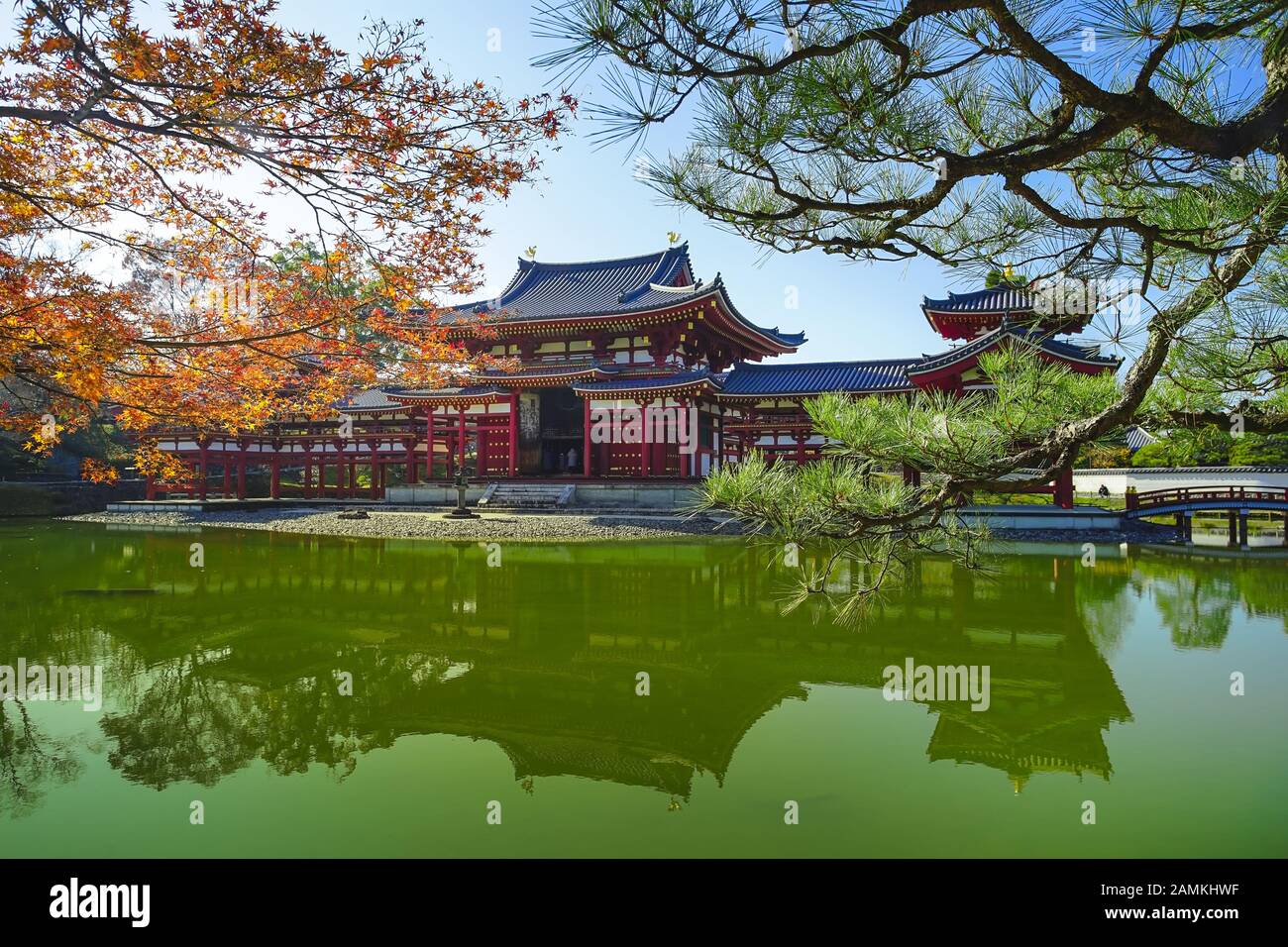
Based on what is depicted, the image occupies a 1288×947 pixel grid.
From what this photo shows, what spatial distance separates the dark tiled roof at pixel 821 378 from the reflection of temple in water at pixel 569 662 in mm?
11181

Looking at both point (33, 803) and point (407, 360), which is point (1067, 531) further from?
point (33, 803)

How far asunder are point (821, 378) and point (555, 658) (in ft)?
58.5

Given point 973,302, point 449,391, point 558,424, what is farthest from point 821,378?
point 449,391

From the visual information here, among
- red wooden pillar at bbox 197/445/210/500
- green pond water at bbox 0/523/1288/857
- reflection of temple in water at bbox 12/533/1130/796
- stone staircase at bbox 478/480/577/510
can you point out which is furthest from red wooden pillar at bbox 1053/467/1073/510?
red wooden pillar at bbox 197/445/210/500

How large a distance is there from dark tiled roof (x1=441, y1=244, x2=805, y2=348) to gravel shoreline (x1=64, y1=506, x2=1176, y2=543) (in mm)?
7565

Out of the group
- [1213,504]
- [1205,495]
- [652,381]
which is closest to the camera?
[1213,504]

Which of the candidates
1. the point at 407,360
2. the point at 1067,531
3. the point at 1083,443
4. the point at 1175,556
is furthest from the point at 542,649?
the point at 1067,531

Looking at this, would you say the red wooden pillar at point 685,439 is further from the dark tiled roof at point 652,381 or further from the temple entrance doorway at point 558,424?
the temple entrance doorway at point 558,424

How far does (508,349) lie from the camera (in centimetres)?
2602

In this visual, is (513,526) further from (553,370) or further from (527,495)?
(553,370)

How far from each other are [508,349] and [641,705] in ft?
74.3

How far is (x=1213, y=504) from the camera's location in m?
17.3

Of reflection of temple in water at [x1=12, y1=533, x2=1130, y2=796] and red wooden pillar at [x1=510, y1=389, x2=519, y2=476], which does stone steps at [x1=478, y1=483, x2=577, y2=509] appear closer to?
red wooden pillar at [x1=510, y1=389, x2=519, y2=476]

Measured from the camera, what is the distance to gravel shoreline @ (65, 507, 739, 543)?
56.5ft
